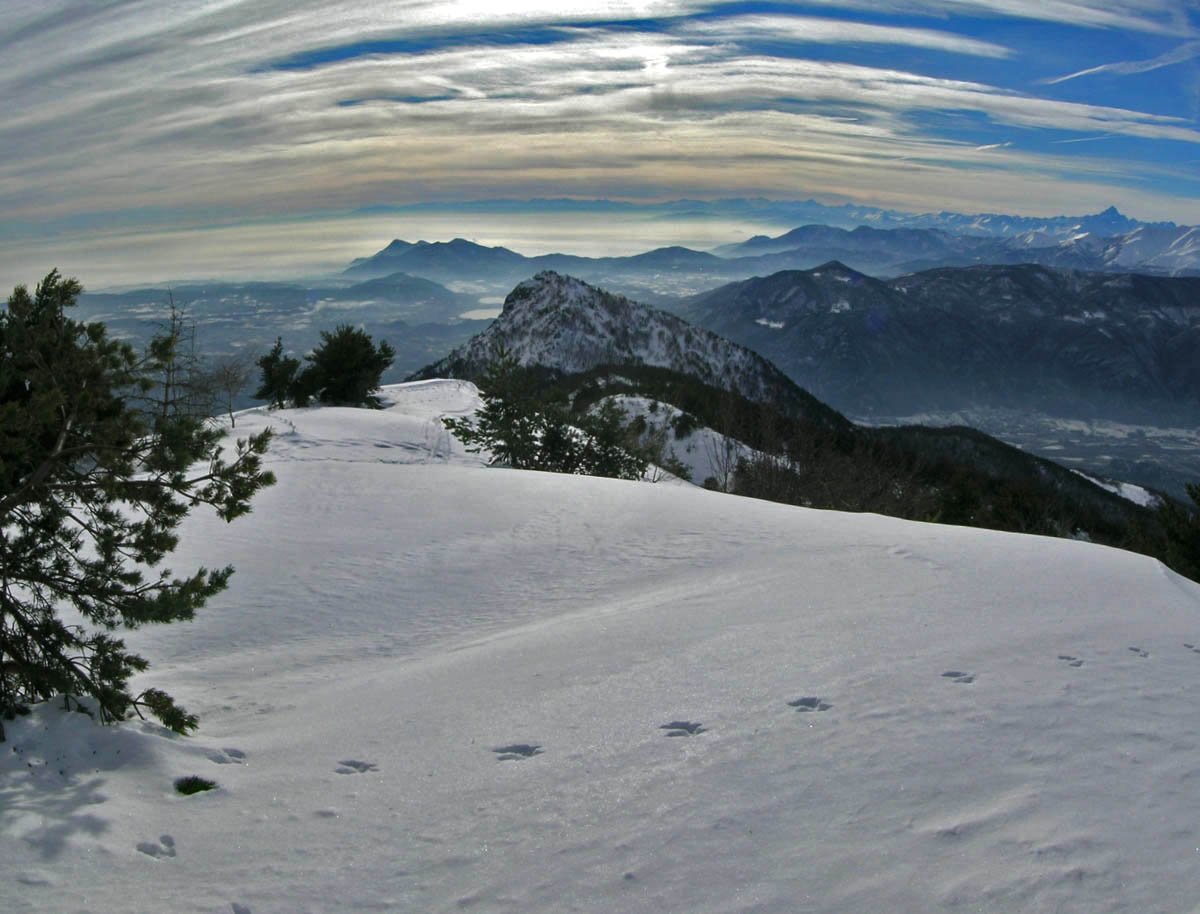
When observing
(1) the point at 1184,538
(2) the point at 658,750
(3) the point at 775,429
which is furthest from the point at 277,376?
(1) the point at 1184,538

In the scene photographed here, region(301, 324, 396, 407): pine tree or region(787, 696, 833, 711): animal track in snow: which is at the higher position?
region(301, 324, 396, 407): pine tree

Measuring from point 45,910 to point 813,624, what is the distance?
7.12 meters

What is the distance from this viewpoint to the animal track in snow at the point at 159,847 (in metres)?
4.80

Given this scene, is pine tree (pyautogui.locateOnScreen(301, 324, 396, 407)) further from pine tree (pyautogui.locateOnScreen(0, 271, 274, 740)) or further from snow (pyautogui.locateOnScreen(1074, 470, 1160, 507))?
Answer: snow (pyautogui.locateOnScreen(1074, 470, 1160, 507))

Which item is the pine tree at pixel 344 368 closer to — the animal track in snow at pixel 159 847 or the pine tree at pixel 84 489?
the pine tree at pixel 84 489

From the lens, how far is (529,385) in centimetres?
2570

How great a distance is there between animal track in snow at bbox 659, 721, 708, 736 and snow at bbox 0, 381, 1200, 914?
3 cm

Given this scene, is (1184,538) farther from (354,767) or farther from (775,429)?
(775,429)

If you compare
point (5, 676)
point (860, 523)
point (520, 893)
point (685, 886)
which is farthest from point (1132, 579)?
point (5, 676)

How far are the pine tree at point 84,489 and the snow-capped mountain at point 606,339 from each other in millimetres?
154005

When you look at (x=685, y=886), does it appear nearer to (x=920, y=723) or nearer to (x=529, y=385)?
(x=920, y=723)

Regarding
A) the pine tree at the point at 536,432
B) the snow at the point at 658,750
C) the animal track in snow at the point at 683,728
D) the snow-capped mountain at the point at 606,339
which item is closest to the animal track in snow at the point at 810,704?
the snow at the point at 658,750

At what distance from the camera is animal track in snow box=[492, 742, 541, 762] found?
6.18m

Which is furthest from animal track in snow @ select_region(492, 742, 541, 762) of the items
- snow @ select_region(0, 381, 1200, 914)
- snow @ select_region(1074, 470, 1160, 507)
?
snow @ select_region(1074, 470, 1160, 507)
